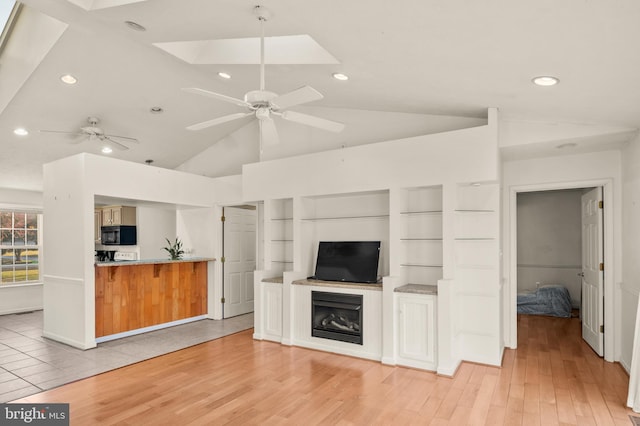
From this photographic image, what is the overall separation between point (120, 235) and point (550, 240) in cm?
883

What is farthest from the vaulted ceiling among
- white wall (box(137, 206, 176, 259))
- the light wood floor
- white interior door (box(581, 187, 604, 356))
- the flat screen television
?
white wall (box(137, 206, 176, 259))

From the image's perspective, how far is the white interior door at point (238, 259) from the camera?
697cm

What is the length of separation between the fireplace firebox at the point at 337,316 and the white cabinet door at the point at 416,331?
0.52m

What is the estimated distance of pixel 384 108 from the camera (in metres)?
5.09

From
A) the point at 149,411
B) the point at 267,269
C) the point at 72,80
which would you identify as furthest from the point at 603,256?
the point at 72,80

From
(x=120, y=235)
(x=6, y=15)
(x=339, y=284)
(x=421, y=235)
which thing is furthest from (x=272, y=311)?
(x=120, y=235)

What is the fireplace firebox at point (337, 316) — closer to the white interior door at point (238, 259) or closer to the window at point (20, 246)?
the white interior door at point (238, 259)

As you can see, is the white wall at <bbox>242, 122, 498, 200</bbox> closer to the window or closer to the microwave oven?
the microwave oven

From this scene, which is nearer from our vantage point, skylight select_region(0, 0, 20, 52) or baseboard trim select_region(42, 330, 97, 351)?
skylight select_region(0, 0, 20, 52)

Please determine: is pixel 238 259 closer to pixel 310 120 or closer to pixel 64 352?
pixel 64 352

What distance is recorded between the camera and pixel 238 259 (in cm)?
722

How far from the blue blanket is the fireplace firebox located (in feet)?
13.1

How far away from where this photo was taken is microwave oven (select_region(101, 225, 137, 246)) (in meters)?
8.47

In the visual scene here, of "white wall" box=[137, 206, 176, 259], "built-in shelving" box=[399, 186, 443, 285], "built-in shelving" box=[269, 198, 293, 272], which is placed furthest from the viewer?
"white wall" box=[137, 206, 176, 259]
